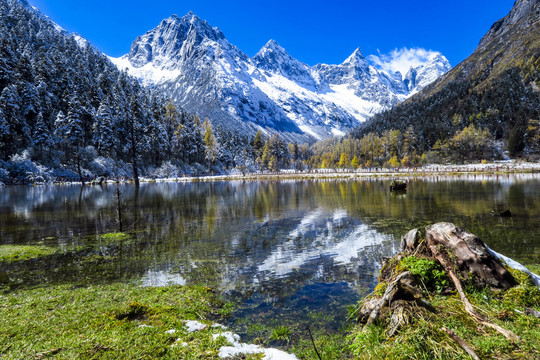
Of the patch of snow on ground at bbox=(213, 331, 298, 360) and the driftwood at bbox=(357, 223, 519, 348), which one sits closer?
the patch of snow on ground at bbox=(213, 331, 298, 360)

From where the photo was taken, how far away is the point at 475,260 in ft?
22.2

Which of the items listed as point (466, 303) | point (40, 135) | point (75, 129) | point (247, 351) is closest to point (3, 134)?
point (40, 135)

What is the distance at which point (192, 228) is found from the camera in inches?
827

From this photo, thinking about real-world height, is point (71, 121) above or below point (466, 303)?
above

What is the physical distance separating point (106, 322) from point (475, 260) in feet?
31.6

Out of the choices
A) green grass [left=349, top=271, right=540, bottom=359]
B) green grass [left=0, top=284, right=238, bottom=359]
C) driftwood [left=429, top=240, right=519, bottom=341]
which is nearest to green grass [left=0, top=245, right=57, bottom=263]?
green grass [left=0, top=284, right=238, bottom=359]

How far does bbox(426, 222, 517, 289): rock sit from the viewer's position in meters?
6.53

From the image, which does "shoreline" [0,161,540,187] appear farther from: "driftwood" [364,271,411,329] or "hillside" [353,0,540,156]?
"driftwood" [364,271,411,329]

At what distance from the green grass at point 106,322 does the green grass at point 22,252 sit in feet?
18.9

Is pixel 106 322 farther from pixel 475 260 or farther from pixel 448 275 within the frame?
pixel 475 260

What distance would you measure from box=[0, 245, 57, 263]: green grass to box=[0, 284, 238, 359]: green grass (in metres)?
5.75

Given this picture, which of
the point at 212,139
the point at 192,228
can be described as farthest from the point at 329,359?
the point at 212,139

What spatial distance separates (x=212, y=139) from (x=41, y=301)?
13418 cm

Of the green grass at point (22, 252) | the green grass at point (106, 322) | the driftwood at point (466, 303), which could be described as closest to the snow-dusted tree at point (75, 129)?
the green grass at point (22, 252)
